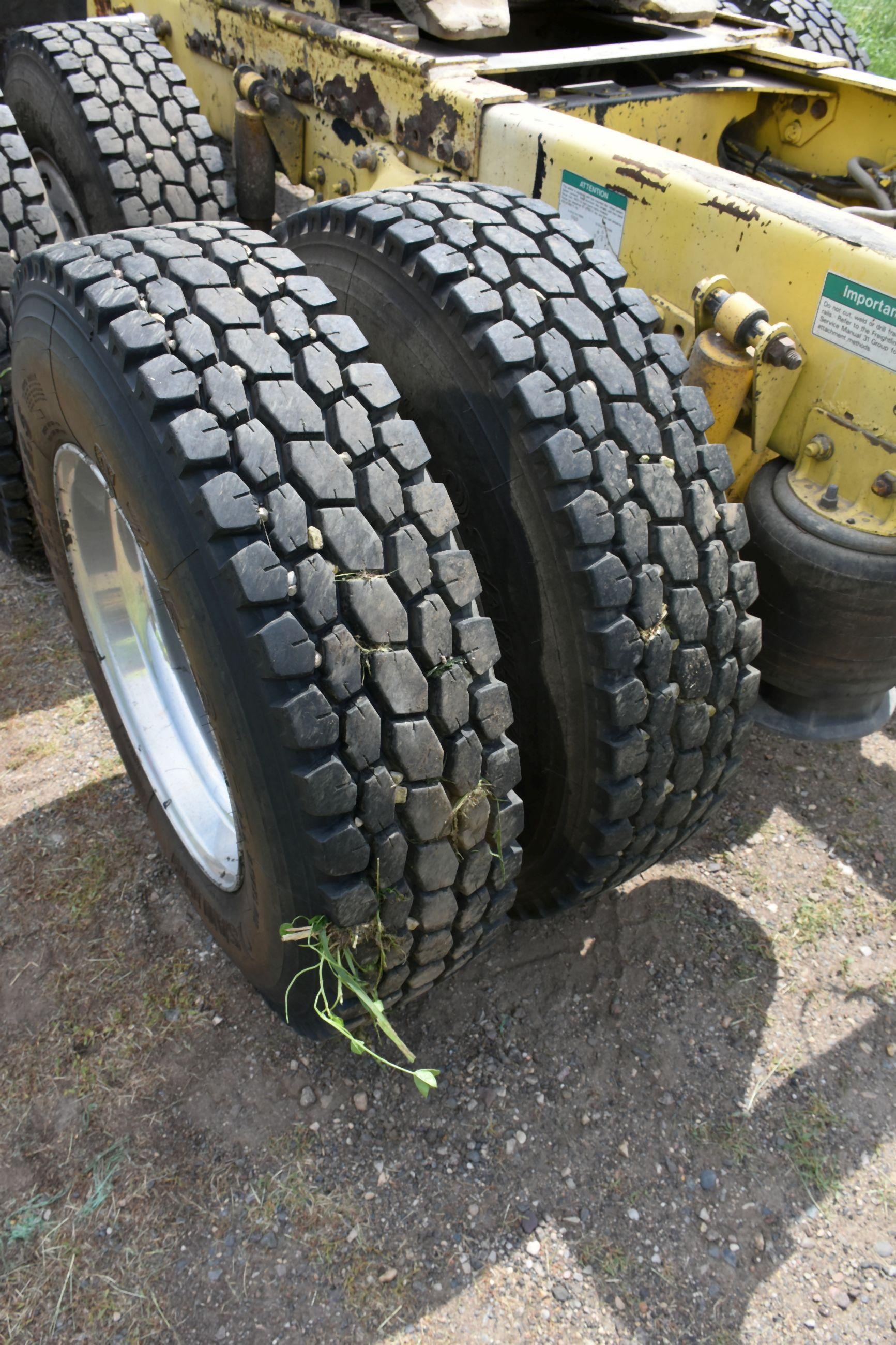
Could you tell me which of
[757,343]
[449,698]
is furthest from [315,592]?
[757,343]

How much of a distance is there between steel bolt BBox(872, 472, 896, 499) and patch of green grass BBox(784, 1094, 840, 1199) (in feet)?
4.54

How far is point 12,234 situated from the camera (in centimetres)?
329

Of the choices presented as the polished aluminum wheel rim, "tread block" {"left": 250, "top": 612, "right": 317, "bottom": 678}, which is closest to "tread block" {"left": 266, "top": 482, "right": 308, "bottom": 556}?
"tread block" {"left": 250, "top": 612, "right": 317, "bottom": 678}

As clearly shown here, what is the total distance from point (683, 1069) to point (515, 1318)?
0.67 metres

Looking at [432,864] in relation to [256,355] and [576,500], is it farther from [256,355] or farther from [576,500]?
[256,355]

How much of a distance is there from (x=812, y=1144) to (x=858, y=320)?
1813mm

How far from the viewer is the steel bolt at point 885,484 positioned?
89.9 inches

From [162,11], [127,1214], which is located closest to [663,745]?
[127,1214]

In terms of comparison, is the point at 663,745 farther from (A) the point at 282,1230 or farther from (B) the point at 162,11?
(B) the point at 162,11

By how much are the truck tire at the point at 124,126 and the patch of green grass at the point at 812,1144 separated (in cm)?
350

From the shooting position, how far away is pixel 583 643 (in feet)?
6.47

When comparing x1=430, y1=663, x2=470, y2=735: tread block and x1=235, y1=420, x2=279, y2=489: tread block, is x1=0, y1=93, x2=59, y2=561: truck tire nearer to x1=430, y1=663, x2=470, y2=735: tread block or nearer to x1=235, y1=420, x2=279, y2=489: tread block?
x1=235, y1=420, x2=279, y2=489: tread block

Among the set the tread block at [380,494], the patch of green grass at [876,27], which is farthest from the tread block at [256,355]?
the patch of green grass at [876,27]

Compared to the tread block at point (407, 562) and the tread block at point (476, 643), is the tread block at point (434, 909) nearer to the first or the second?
the tread block at point (476, 643)
